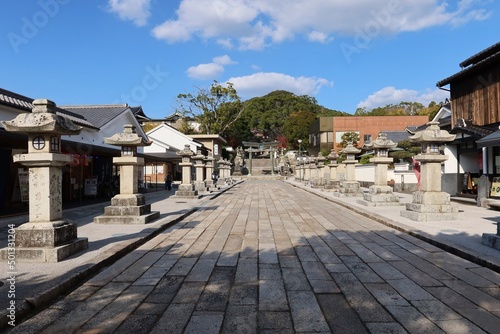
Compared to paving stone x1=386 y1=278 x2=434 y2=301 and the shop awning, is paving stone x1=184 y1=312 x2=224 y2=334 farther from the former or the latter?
the shop awning

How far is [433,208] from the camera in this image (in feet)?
32.2

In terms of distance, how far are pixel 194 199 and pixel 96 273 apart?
12.9 metres

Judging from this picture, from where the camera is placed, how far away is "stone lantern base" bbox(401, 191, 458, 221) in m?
9.67

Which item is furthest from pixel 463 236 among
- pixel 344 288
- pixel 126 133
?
pixel 126 133

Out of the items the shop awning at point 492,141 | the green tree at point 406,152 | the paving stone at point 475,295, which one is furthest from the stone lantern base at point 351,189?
the paving stone at point 475,295

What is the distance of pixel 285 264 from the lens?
5.86 m

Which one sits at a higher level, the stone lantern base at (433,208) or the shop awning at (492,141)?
the shop awning at (492,141)

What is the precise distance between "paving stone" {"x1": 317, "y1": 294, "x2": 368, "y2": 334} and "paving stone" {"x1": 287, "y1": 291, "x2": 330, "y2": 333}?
0.08 m

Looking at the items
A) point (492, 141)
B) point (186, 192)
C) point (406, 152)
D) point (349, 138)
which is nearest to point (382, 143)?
point (492, 141)

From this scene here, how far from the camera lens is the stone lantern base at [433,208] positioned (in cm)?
967

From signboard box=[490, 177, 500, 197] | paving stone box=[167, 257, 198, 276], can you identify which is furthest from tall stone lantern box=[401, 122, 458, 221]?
paving stone box=[167, 257, 198, 276]

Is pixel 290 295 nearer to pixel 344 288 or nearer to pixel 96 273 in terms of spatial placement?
pixel 344 288

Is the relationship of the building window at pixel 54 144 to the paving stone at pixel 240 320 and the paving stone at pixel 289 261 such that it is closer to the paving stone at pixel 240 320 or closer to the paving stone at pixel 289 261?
the paving stone at pixel 240 320

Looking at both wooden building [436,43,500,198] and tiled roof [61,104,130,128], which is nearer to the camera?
wooden building [436,43,500,198]
